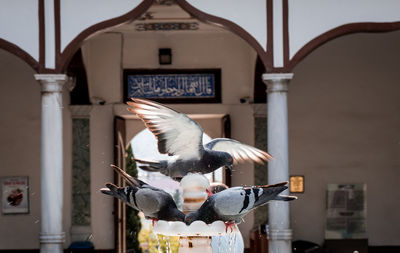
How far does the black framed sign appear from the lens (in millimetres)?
12312

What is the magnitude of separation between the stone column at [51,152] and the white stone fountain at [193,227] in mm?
4215

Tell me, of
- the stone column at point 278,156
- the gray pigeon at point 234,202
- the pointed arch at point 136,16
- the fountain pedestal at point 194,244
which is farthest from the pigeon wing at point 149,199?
the pointed arch at point 136,16

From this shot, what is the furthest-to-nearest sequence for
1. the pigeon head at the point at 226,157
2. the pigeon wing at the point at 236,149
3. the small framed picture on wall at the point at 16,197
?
the small framed picture on wall at the point at 16,197 → the pigeon wing at the point at 236,149 → the pigeon head at the point at 226,157

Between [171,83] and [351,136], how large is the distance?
2671 mm

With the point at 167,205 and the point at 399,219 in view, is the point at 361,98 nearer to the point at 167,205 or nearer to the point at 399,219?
the point at 399,219

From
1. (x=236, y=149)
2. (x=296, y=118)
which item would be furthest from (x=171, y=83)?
(x=236, y=149)

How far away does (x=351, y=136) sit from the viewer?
1230 centimetres

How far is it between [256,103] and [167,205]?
7.55 meters

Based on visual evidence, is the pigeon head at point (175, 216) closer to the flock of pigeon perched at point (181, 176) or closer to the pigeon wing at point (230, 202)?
the flock of pigeon perched at point (181, 176)

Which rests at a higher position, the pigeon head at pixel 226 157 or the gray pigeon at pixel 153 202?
the pigeon head at pixel 226 157

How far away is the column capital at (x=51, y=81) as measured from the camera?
909 cm

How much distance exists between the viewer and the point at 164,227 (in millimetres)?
4902

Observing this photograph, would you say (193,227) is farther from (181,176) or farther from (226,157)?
(226,157)

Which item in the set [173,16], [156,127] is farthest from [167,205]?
[173,16]
